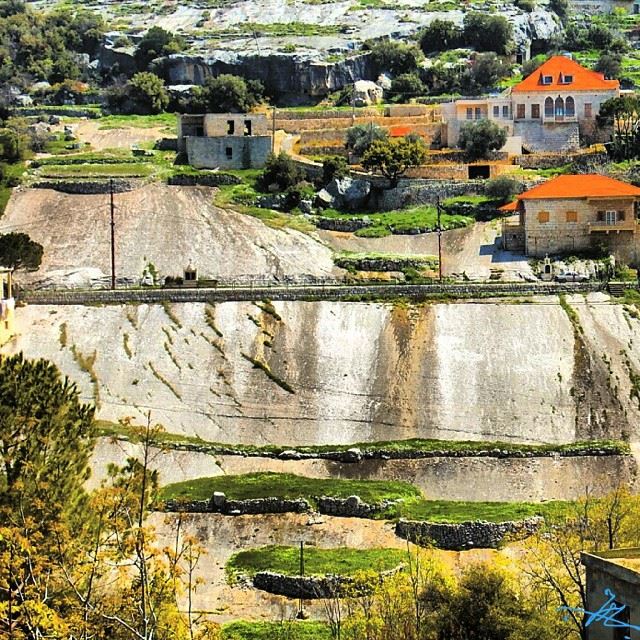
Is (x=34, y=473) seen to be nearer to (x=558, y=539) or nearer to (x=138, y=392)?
(x=558, y=539)

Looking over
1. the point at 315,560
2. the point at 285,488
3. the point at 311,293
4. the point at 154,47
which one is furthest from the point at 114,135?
the point at 315,560

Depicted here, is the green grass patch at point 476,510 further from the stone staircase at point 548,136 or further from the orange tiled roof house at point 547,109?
the orange tiled roof house at point 547,109

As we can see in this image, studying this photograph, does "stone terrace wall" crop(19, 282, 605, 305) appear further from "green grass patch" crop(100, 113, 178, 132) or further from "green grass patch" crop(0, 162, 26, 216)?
"green grass patch" crop(100, 113, 178, 132)

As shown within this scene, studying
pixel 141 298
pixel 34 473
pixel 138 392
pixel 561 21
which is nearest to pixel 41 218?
pixel 141 298

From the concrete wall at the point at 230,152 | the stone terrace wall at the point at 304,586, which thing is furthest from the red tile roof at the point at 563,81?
the stone terrace wall at the point at 304,586

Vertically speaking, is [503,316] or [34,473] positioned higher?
[34,473]

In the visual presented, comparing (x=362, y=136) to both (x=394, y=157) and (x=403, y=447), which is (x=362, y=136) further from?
(x=403, y=447)
